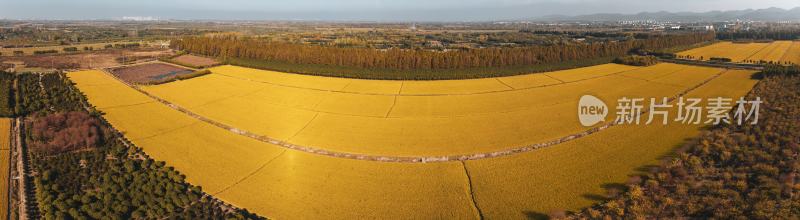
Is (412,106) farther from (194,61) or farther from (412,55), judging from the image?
(194,61)

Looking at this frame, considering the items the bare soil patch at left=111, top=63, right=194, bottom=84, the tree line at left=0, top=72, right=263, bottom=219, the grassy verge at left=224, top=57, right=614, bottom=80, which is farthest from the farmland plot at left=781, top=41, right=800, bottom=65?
the bare soil patch at left=111, top=63, right=194, bottom=84

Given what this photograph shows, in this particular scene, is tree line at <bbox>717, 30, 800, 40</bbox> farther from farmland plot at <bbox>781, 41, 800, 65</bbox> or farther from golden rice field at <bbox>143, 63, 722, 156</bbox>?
golden rice field at <bbox>143, 63, 722, 156</bbox>

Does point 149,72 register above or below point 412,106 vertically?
above

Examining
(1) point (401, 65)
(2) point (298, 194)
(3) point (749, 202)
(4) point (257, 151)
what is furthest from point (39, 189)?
(1) point (401, 65)

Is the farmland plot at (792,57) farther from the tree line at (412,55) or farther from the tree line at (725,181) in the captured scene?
the tree line at (725,181)

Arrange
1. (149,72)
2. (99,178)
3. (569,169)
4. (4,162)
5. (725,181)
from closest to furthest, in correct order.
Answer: (725,181) → (99,178) → (569,169) → (4,162) → (149,72)

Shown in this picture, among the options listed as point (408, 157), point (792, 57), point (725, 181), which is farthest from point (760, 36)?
point (408, 157)

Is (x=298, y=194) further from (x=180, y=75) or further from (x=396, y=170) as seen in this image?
(x=180, y=75)

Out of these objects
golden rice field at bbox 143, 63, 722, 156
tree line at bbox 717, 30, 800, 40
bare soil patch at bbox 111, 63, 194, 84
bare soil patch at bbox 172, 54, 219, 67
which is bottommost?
golden rice field at bbox 143, 63, 722, 156
